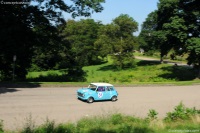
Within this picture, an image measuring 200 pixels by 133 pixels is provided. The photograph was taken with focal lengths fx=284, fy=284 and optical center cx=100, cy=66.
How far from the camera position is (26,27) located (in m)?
28.8

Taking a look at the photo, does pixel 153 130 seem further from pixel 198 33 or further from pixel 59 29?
pixel 198 33

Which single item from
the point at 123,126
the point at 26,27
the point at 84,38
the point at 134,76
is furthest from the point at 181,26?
the point at 84,38

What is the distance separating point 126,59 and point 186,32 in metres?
24.5

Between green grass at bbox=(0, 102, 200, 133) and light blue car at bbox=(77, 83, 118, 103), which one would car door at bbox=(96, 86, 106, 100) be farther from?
green grass at bbox=(0, 102, 200, 133)

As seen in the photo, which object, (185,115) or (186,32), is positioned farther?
(186,32)

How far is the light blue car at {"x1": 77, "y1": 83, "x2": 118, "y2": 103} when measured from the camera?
20812mm

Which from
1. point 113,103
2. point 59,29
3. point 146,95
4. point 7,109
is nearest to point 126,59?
point 59,29

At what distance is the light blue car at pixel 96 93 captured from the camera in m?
20.8

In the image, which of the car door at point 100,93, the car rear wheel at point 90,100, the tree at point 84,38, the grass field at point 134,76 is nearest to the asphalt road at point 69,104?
the car rear wheel at point 90,100

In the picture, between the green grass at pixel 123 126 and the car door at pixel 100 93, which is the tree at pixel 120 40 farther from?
the green grass at pixel 123 126

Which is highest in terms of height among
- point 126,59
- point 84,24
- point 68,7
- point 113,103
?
point 84,24

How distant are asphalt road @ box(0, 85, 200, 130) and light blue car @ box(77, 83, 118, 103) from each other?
387 mm

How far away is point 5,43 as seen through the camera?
86.6ft

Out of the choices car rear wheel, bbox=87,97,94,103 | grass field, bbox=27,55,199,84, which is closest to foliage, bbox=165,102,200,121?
car rear wheel, bbox=87,97,94,103
